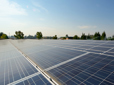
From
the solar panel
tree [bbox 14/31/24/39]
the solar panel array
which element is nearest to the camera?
the solar panel array

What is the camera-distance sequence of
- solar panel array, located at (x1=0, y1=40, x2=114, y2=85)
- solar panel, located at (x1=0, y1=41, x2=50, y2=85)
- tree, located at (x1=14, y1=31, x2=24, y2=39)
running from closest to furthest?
1. solar panel array, located at (x1=0, y1=40, x2=114, y2=85)
2. solar panel, located at (x1=0, y1=41, x2=50, y2=85)
3. tree, located at (x1=14, y1=31, x2=24, y2=39)

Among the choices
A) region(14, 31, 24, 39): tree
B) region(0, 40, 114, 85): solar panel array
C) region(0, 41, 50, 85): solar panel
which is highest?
region(14, 31, 24, 39): tree

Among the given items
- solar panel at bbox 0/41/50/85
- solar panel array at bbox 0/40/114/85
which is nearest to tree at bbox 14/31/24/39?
solar panel array at bbox 0/40/114/85

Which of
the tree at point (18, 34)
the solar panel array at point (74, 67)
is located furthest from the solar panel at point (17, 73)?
the tree at point (18, 34)

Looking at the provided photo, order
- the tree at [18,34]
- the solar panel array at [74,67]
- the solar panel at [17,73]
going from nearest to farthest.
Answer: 1. the solar panel array at [74,67]
2. the solar panel at [17,73]
3. the tree at [18,34]

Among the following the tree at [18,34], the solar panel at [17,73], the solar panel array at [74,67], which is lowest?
the solar panel at [17,73]

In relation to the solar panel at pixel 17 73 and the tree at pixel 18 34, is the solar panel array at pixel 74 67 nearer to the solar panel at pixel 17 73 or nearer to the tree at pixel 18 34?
the solar panel at pixel 17 73

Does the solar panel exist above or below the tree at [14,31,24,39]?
below

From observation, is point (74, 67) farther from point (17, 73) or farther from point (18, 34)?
point (18, 34)

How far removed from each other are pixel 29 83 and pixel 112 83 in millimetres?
4116

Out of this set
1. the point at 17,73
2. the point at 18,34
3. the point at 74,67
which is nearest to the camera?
the point at 74,67

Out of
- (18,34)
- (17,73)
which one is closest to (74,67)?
(17,73)

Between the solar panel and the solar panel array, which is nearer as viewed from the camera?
the solar panel array

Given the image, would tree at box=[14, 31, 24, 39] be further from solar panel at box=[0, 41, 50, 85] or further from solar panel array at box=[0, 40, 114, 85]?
solar panel at box=[0, 41, 50, 85]
